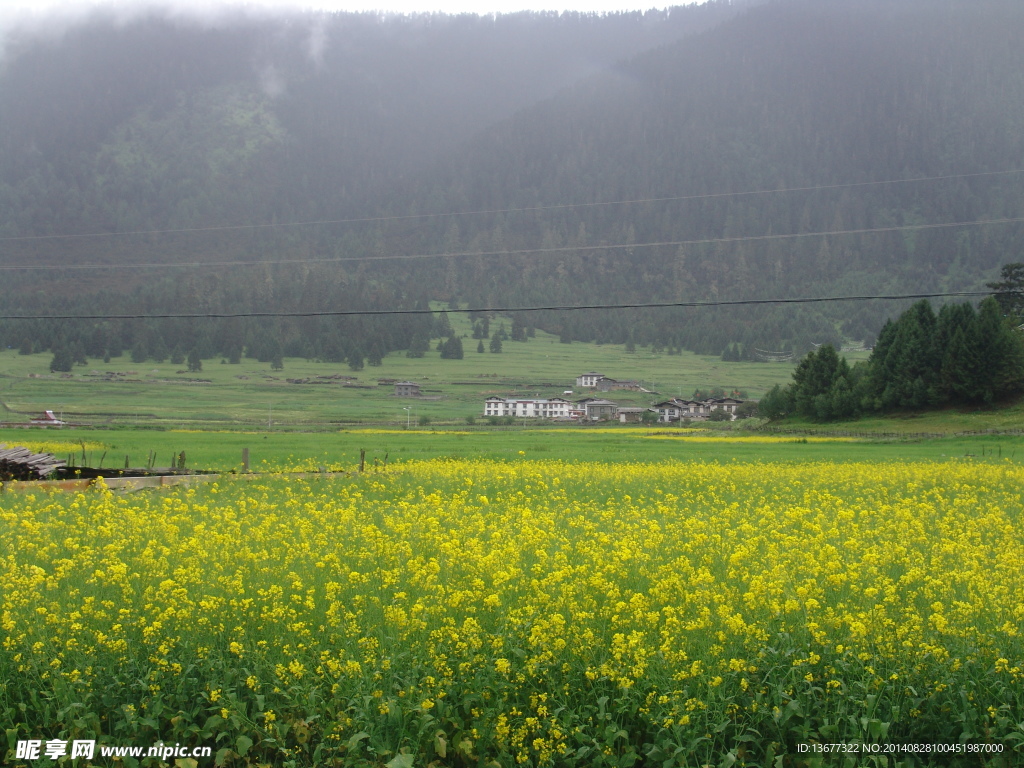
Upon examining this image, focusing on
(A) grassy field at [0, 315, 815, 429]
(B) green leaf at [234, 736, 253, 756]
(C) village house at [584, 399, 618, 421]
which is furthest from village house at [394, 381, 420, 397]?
(B) green leaf at [234, 736, 253, 756]

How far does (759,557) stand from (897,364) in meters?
77.1

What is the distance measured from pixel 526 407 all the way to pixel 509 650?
126 metres

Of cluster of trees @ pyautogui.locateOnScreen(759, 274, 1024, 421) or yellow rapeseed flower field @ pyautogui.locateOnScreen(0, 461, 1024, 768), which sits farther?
cluster of trees @ pyautogui.locateOnScreen(759, 274, 1024, 421)

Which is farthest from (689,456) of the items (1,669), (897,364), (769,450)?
(897,364)

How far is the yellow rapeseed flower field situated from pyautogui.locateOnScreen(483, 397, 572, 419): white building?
121 meters

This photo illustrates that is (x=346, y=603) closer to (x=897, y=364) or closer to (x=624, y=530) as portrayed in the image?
(x=624, y=530)

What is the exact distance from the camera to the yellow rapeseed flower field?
713 cm

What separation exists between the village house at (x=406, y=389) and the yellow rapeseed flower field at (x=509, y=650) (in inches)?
5304

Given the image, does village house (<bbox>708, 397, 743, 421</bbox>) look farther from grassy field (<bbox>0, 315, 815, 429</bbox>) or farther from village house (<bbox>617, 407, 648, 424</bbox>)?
grassy field (<bbox>0, 315, 815, 429</bbox>)

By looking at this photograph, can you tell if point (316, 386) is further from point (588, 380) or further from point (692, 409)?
point (692, 409)

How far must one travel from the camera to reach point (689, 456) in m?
41.5

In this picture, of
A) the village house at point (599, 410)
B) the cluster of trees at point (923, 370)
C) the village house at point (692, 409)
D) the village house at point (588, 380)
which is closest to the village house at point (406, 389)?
the village house at point (599, 410)

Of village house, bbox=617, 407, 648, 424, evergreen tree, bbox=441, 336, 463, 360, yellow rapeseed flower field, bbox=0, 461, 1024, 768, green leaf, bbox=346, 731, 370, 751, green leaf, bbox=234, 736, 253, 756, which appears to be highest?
evergreen tree, bbox=441, 336, 463, 360

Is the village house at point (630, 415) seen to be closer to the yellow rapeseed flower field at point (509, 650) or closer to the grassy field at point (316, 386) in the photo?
the grassy field at point (316, 386)
